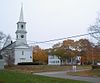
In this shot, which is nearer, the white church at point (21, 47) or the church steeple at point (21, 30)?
the white church at point (21, 47)

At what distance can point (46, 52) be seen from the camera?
127m

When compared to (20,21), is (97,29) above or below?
below

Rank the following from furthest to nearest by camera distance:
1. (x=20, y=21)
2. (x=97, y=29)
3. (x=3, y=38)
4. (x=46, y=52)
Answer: (x=46, y=52) < (x=20, y=21) < (x=3, y=38) < (x=97, y=29)

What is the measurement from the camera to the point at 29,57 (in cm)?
10469

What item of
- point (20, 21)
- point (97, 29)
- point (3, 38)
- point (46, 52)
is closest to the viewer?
point (97, 29)

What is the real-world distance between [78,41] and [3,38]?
32.4m

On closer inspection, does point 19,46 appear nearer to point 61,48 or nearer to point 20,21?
point 20,21

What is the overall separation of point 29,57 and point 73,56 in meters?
16.6

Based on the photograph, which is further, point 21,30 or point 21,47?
point 21,30

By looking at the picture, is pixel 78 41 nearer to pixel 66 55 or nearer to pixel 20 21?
pixel 66 55

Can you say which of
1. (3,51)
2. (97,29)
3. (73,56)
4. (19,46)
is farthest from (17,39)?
(97,29)

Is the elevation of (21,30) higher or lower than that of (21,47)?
higher

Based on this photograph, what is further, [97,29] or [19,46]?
[19,46]

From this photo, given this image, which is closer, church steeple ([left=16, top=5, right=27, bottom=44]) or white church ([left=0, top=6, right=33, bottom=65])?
white church ([left=0, top=6, right=33, bottom=65])
